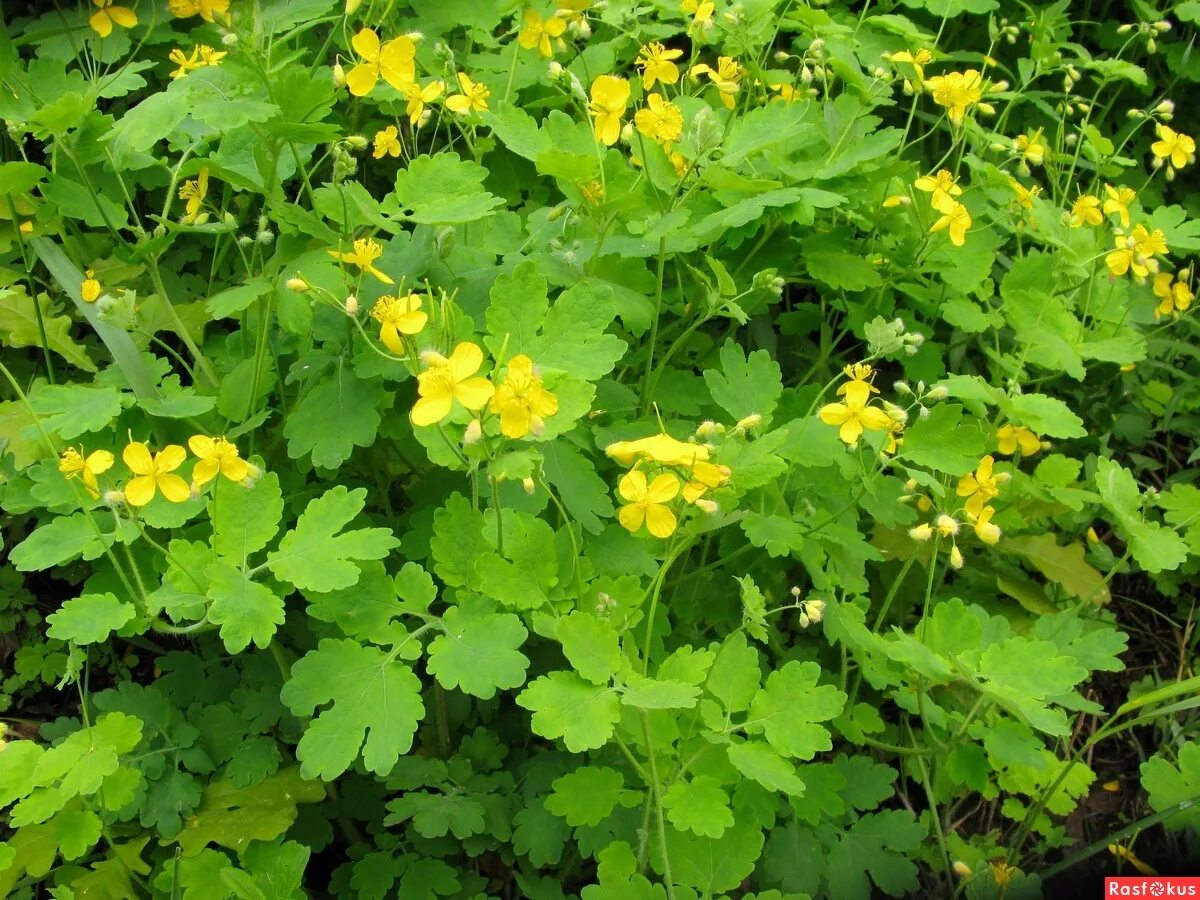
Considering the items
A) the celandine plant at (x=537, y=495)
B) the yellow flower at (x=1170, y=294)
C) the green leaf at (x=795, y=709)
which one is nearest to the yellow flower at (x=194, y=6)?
the celandine plant at (x=537, y=495)

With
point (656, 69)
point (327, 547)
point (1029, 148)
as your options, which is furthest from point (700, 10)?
point (327, 547)

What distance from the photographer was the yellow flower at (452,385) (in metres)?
1.34

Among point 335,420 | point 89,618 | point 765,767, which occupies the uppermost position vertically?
point 335,420

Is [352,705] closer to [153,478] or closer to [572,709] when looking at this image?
[572,709]

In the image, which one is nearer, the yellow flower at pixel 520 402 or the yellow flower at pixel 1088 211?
the yellow flower at pixel 520 402

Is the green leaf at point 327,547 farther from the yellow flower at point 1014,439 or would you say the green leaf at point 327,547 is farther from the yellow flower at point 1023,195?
the yellow flower at point 1023,195

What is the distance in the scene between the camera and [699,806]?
1.56 metres

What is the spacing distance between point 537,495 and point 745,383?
483 millimetres

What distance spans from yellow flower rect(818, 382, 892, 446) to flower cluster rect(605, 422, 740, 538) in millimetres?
356

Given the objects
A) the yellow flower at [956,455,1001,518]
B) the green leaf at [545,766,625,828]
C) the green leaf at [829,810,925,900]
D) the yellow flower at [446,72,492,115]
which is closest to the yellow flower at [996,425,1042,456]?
the yellow flower at [956,455,1001,518]

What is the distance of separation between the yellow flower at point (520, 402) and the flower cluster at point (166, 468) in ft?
1.60

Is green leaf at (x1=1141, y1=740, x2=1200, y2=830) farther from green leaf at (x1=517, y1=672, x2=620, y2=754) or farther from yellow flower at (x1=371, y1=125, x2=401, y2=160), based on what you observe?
yellow flower at (x1=371, y1=125, x2=401, y2=160)

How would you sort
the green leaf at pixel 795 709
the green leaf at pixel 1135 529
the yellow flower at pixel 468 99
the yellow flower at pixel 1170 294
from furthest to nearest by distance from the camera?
the yellow flower at pixel 1170 294 < the green leaf at pixel 1135 529 < the yellow flower at pixel 468 99 < the green leaf at pixel 795 709

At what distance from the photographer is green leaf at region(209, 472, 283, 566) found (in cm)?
158
